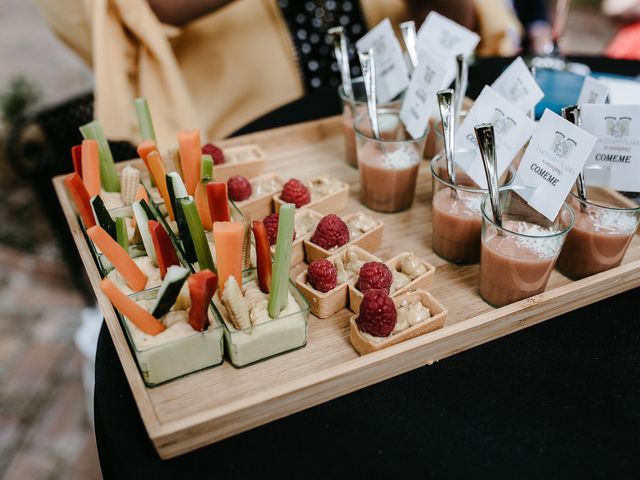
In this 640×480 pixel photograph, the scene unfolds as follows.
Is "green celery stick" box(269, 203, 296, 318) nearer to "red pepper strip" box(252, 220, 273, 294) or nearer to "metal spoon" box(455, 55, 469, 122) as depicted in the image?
"red pepper strip" box(252, 220, 273, 294)

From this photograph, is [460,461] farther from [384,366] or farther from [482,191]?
[482,191]

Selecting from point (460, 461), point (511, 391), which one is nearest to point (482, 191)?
point (511, 391)

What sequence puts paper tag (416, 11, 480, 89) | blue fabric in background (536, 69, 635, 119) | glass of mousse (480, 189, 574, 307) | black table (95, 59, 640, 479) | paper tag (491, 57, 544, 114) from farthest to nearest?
blue fabric in background (536, 69, 635, 119)
paper tag (416, 11, 480, 89)
paper tag (491, 57, 544, 114)
glass of mousse (480, 189, 574, 307)
black table (95, 59, 640, 479)

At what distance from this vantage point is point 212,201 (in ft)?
4.08

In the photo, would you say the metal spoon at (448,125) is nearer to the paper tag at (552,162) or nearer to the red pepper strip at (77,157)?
the paper tag at (552,162)

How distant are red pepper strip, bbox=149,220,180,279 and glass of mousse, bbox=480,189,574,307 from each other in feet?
2.22

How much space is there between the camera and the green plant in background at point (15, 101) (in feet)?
11.0

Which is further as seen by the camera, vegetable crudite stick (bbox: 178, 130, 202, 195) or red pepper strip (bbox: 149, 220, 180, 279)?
Answer: vegetable crudite stick (bbox: 178, 130, 202, 195)

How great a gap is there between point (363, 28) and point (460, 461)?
206cm

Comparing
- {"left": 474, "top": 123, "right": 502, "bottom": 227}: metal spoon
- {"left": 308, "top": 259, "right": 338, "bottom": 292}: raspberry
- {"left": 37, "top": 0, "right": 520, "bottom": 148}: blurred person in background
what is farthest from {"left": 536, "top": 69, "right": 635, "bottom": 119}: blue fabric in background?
{"left": 308, "top": 259, "right": 338, "bottom": 292}: raspberry

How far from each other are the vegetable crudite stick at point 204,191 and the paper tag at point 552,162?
2.43 feet

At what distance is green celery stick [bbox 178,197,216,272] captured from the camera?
1.17 metres

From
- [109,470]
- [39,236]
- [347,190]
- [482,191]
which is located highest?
[482,191]

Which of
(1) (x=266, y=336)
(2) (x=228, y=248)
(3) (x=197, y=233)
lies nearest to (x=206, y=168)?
(3) (x=197, y=233)
